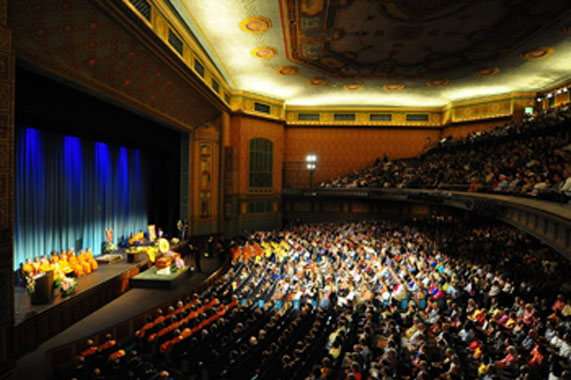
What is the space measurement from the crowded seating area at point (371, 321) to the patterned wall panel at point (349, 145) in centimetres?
1075

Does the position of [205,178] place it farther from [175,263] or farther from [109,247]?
[175,263]

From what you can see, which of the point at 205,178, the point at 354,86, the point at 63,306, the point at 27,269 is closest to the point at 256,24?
the point at 205,178

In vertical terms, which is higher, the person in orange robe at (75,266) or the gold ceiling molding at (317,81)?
the gold ceiling molding at (317,81)

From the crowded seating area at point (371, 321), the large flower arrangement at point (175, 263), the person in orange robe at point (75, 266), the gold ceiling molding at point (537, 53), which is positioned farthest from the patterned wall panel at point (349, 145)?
the person in orange robe at point (75, 266)

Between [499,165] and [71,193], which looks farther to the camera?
[499,165]

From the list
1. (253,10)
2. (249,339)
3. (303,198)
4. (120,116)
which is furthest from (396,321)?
(303,198)

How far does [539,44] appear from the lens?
12.3 metres

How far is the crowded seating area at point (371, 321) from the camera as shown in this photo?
18.5 feet

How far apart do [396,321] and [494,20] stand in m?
10.6

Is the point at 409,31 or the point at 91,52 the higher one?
the point at 409,31

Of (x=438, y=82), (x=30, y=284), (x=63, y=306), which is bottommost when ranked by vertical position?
(x=63, y=306)

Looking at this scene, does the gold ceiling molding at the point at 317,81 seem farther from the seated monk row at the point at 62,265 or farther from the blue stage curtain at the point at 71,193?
the seated monk row at the point at 62,265

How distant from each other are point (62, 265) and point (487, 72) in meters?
19.9

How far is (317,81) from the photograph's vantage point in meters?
17.2
